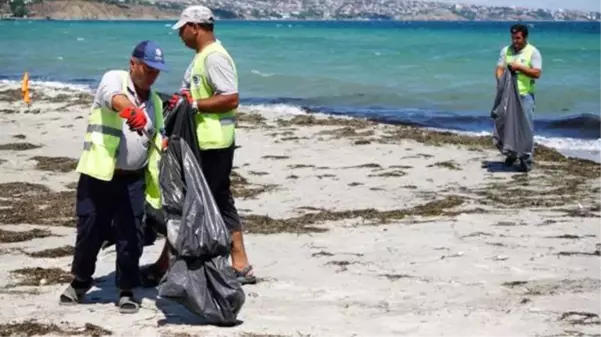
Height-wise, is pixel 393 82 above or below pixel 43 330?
below

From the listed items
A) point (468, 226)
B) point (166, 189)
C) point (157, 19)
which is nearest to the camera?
point (166, 189)

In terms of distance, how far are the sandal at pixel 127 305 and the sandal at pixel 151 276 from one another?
1.77 feet

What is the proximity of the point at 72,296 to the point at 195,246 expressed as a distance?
96cm

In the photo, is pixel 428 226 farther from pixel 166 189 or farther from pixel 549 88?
pixel 549 88

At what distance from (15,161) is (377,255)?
6.49m

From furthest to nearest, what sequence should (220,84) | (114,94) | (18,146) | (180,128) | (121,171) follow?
1. (18,146)
2. (220,84)
3. (180,128)
4. (121,171)
5. (114,94)

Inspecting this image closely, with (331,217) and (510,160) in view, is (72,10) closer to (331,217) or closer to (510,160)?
(510,160)

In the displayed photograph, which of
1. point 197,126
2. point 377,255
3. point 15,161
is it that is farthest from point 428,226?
point 15,161

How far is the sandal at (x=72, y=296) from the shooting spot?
644 cm

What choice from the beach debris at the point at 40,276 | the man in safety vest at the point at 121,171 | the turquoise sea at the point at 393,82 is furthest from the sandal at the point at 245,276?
the turquoise sea at the point at 393,82

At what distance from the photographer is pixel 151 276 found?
6.95 m

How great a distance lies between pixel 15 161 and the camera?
42.4 ft

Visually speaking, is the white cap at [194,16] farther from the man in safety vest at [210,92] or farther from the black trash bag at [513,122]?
the black trash bag at [513,122]

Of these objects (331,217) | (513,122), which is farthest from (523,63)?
(331,217)
